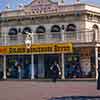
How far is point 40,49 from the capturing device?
3650cm

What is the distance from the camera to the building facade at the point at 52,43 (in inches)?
1387

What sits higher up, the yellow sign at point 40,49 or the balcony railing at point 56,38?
the balcony railing at point 56,38

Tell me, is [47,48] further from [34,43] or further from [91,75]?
[91,75]

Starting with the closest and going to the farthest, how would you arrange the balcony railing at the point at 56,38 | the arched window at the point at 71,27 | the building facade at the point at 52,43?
the building facade at the point at 52,43 < the balcony railing at the point at 56,38 < the arched window at the point at 71,27

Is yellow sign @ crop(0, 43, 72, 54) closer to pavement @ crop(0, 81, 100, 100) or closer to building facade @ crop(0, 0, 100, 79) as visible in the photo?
building facade @ crop(0, 0, 100, 79)

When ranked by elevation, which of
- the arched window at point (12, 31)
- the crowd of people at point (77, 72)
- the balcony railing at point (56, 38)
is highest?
the arched window at point (12, 31)

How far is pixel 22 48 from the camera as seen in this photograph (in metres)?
36.9

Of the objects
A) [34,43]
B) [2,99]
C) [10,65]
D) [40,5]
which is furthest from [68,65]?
[2,99]

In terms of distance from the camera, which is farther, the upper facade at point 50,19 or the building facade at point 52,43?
the upper facade at point 50,19

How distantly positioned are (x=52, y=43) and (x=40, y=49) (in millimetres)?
1324

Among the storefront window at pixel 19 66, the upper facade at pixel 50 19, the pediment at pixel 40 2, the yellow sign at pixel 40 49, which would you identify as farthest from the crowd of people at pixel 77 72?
Result: the pediment at pixel 40 2

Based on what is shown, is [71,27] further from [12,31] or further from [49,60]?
[12,31]

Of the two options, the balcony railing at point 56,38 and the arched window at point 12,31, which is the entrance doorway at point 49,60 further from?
the arched window at point 12,31

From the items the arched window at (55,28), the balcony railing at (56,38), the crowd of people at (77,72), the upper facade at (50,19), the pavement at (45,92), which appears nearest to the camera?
the pavement at (45,92)
